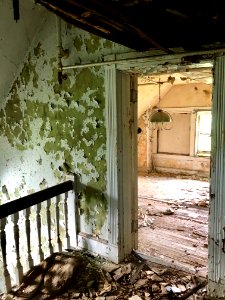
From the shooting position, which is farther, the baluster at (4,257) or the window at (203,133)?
the window at (203,133)

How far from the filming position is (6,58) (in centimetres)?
308

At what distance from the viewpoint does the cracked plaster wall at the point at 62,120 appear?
8.64 ft

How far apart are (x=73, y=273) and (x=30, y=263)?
0.42 m

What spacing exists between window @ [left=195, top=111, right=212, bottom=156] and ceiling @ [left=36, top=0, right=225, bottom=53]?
480cm

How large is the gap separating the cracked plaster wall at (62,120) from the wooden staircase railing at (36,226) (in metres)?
0.17

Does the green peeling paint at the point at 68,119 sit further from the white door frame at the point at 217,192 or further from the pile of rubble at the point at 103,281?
the white door frame at the point at 217,192

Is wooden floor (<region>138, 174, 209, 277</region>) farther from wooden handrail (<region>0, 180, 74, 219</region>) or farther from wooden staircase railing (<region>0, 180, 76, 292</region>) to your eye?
wooden handrail (<region>0, 180, 74, 219</region>)

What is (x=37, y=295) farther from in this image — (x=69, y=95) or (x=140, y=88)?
(x=140, y=88)

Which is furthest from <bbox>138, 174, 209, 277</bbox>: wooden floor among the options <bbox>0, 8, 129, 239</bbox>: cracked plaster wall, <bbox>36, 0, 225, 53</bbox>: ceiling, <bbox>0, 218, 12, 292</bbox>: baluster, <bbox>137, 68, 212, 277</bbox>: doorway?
<bbox>36, 0, 225, 53</bbox>: ceiling

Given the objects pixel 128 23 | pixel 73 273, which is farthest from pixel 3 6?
pixel 73 273

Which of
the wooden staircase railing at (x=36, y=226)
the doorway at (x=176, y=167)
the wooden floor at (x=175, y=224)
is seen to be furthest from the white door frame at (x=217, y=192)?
the wooden staircase railing at (x=36, y=226)

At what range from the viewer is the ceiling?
4.15 feet

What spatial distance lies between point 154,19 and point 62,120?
1645mm

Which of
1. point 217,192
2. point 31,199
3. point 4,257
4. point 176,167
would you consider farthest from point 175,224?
point 176,167
